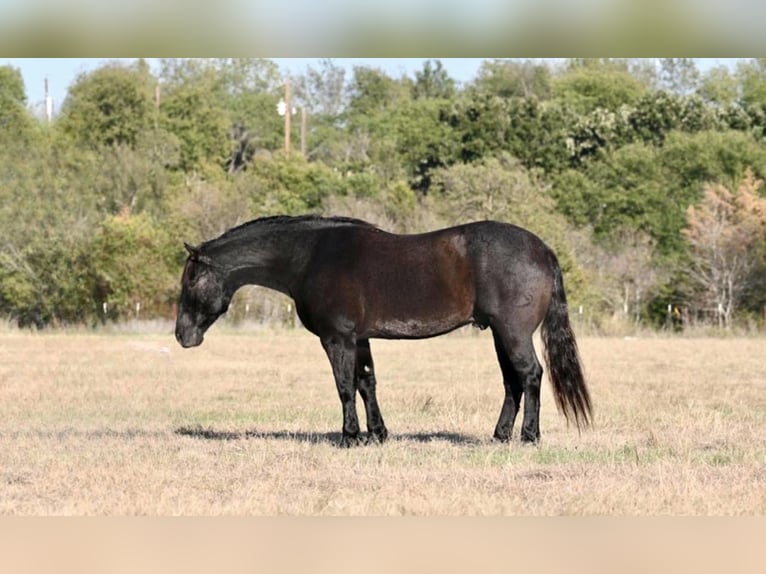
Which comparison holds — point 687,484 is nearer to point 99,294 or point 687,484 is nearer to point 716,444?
point 716,444

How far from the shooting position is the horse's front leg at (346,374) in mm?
10945

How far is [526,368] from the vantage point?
10883 millimetres

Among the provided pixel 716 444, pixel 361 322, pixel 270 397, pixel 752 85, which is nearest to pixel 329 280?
pixel 361 322

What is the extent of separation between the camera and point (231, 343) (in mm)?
26359

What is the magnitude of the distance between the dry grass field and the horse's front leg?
0.28 m

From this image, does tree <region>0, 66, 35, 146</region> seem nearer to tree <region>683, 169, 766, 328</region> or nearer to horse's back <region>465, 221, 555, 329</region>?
tree <region>683, 169, 766, 328</region>

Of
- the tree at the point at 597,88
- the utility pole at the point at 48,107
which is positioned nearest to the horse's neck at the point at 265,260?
the utility pole at the point at 48,107

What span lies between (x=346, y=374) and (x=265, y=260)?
4.17 ft

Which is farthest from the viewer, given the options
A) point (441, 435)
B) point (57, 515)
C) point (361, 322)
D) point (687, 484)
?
point (441, 435)

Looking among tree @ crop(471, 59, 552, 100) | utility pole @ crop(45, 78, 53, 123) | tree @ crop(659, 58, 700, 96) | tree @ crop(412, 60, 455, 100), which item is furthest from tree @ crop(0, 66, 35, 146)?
tree @ crop(659, 58, 700, 96)

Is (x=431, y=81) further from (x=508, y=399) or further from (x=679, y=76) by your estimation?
(x=508, y=399)

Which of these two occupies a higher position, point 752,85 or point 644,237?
point 752,85

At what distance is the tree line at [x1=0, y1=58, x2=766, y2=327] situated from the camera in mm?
37812

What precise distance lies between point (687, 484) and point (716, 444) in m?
2.62
